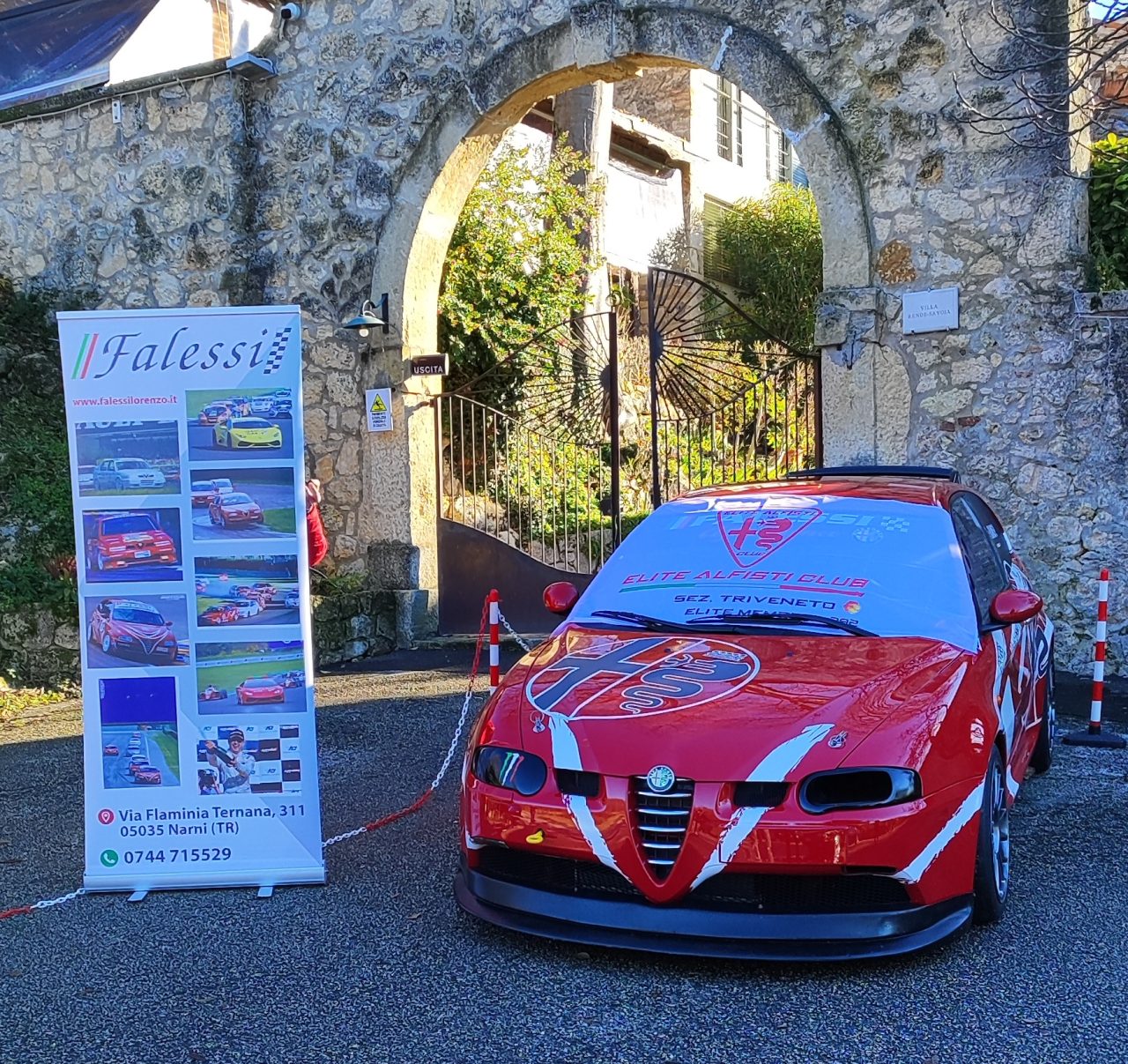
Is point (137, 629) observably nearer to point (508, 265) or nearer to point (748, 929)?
point (748, 929)

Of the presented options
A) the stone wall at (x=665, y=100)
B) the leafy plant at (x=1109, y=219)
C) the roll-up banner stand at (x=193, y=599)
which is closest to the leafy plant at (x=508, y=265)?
the leafy plant at (x=1109, y=219)

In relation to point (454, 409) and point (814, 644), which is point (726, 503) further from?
point (454, 409)

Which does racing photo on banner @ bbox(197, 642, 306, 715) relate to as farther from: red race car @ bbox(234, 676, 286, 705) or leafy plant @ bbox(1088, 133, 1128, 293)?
leafy plant @ bbox(1088, 133, 1128, 293)

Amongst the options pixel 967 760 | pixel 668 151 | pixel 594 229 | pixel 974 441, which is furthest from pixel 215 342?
pixel 668 151

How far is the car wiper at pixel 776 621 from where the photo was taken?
4.46 metres

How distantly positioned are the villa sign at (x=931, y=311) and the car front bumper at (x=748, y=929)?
17.6 ft

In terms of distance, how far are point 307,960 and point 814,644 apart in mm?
2045

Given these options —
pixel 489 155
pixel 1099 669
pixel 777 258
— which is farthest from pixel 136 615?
pixel 777 258

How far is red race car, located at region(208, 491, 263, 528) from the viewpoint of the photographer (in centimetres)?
476

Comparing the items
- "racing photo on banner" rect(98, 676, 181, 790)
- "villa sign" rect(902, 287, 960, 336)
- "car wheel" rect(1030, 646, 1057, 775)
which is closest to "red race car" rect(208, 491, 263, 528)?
"racing photo on banner" rect(98, 676, 181, 790)

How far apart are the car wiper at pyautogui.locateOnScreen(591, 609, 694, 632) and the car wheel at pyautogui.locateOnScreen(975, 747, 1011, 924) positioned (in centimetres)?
120

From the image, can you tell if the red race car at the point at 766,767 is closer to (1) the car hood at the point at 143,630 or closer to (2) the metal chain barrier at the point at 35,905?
(1) the car hood at the point at 143,630

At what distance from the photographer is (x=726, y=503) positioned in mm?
5438

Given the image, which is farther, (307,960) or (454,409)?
(454,409)
